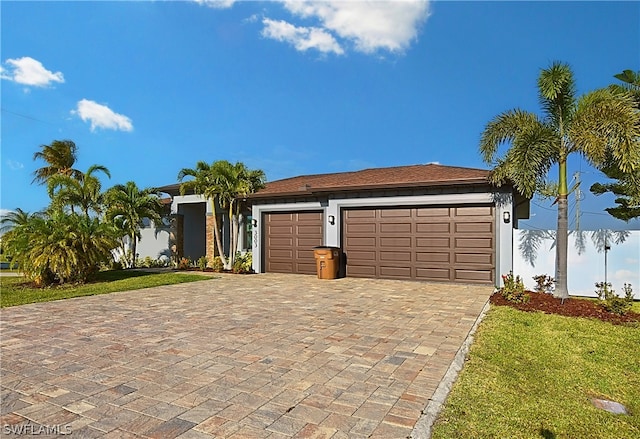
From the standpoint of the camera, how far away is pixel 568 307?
291 inches

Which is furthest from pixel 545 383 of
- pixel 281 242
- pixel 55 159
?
pixel 55 159

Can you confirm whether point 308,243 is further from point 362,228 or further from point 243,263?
point 243,263

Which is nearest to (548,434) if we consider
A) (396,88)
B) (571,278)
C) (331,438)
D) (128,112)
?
(331,438)

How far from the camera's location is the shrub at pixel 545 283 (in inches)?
A: 353

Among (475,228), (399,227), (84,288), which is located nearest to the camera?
(84,288)

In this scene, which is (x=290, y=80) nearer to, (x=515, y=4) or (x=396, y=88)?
(x=396, y=88)

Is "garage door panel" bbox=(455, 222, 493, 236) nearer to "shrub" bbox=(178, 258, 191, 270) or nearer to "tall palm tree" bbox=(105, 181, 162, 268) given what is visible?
"shrub" bbox=(178, 258, 191, 270)

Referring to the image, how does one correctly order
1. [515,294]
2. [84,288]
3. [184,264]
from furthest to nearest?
[184,264]
[84,288]
[515,294]

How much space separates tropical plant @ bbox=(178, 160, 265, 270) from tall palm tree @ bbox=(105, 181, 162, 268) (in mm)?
2592

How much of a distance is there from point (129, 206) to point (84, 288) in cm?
579

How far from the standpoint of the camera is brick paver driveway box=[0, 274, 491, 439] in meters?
2.87

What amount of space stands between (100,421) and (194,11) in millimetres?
12280

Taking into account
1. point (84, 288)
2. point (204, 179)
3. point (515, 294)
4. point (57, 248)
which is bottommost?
point (84, 288)

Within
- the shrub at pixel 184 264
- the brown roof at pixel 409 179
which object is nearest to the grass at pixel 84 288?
the shrub at pixel 184 264
